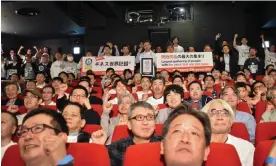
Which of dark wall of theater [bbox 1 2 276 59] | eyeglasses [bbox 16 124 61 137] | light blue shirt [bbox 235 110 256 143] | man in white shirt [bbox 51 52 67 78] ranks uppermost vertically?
dark wall of theater [bbox 1 2 276 59]

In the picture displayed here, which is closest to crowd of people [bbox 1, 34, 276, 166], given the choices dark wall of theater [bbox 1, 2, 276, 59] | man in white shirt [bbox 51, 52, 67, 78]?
man in white shirt [bbox 51, 52, 67, 78]

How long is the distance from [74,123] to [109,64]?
4532 millimetres

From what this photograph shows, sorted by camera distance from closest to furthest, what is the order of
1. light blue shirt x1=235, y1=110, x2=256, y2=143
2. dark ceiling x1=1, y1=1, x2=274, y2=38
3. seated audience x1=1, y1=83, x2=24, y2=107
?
light blue shirt x1=235, y1=110, x2=256, y2=143 < seated audience x1=1, y1=83, x2=24, y2=107 < dark ceiling x1=1, y1=1, x2=274, y2=38

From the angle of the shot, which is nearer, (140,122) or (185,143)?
(185,143)

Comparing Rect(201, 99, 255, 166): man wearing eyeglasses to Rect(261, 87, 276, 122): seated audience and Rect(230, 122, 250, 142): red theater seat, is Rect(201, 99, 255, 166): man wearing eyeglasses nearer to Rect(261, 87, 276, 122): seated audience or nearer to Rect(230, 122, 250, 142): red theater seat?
Rect(230, 122, 250, 142): red theater seat

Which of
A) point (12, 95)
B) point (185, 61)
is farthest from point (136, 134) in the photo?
point (185, 61)

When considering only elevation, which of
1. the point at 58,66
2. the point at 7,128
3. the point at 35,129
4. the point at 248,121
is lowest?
the point at 248,121

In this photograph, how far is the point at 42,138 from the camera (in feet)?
5.03

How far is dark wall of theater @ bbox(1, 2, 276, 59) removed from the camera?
10.2m

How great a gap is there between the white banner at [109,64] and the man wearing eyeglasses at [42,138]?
5.33 metres

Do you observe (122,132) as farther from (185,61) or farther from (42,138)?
(185,61)

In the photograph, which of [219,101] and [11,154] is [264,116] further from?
[11,154]

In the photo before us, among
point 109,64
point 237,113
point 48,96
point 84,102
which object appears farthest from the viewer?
point 109,64

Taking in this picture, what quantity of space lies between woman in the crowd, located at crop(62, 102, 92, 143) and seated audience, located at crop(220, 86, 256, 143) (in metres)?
1.43
